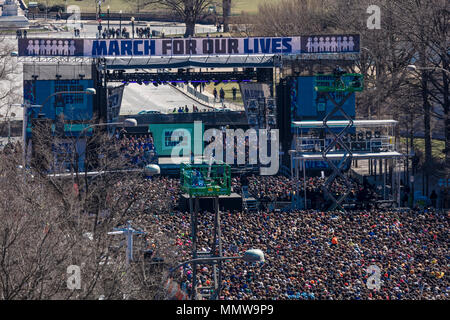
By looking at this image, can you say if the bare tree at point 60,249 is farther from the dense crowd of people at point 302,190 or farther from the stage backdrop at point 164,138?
the stage backdrop at point 164,138

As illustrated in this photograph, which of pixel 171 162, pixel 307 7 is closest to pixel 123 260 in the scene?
pixel 171 162

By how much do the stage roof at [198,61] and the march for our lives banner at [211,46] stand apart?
236mm

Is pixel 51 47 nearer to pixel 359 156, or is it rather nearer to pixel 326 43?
pixel 326 43

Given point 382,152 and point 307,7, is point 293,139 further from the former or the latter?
point 307,7

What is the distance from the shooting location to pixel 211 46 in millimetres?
49938

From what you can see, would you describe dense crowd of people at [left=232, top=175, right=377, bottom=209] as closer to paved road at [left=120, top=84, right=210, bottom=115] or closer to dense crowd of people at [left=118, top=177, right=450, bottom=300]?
dense crowd of people at [left=118, top=177, right=450, bottom=300]

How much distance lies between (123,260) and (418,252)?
1044cm

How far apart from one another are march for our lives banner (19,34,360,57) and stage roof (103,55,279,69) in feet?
0.78

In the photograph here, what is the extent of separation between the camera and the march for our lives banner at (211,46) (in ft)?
159

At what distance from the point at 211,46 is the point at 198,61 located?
109cm

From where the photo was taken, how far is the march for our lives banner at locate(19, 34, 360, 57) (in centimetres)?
4847

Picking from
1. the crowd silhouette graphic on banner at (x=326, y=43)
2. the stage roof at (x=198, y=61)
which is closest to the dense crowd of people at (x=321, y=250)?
the stage roof at (x=198, y=61)

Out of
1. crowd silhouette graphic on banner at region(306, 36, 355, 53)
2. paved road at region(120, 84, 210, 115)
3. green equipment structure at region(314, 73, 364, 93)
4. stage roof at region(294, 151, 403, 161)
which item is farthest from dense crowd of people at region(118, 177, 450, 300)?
paved road at region(120, 84, 210, 115)

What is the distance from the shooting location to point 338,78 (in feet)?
135
